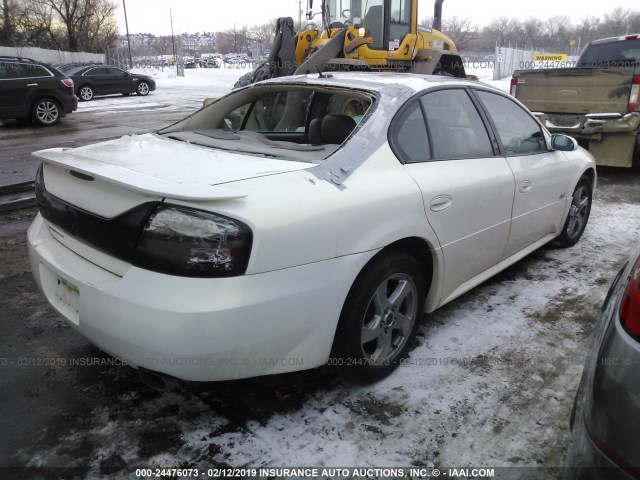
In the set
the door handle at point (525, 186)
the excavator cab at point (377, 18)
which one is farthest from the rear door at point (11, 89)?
the door handle at point (525, 186)

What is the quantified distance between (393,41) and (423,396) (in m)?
8.40

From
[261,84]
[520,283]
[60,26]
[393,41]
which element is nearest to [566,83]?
[393,41]

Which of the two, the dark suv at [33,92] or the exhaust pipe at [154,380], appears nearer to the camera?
the exhaust pipe at [154,380]

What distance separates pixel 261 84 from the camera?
3438 mm

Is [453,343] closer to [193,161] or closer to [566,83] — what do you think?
[193,161]

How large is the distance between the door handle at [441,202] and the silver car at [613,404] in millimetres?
1129

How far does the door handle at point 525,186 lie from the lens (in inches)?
135

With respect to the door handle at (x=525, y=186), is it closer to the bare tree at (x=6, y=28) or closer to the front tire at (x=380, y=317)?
the front tire at (x=380, y=317)

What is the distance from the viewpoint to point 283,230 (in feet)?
6.50

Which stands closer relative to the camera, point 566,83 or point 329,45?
point 566,83

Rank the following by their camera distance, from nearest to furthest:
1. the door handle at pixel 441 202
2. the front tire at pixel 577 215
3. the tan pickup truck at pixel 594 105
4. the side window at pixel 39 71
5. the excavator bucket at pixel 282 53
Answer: the door handle at pixel 441 202, the front tire at pixel 577 215, the tan pickup truck at pixel 594 105, the excavator bucket at pixel 282 53, the side window at pixel 39 71

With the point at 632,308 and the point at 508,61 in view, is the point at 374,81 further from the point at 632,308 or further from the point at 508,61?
the point at 508,61

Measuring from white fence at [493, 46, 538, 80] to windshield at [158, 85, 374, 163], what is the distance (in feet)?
105

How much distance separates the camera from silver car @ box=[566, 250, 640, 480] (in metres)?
1.41
